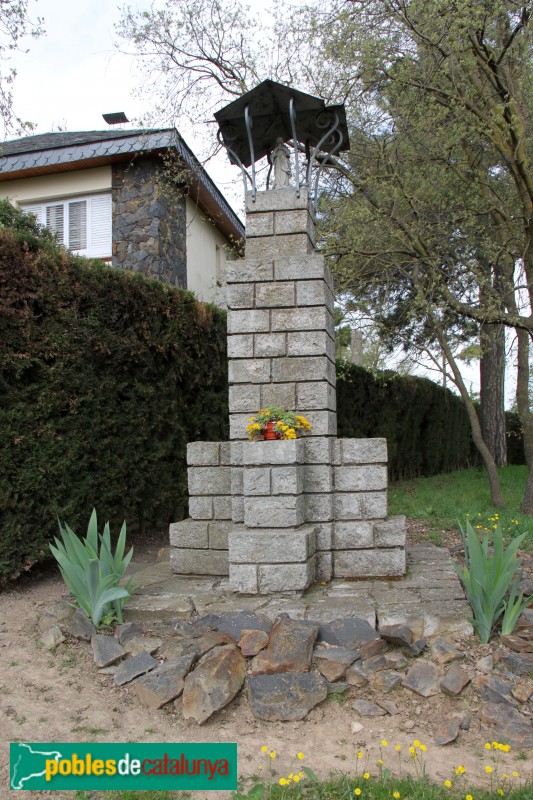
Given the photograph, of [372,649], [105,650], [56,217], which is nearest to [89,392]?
[105,650]

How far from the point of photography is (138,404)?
6324 millimetres

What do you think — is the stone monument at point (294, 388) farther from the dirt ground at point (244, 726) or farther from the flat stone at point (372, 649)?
the dirt ground at point (244, 726)

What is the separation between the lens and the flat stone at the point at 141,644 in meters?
3.72

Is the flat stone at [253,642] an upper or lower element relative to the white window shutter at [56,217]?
lower

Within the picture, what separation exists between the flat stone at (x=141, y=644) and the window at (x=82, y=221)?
8044 millimetres

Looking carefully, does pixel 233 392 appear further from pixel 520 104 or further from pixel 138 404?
pixel 520 104

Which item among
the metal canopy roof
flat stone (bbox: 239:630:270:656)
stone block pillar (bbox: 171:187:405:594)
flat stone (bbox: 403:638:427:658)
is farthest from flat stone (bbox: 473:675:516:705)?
the metal canopy roof

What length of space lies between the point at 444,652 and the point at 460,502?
20.2 ft

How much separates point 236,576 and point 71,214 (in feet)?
27.9

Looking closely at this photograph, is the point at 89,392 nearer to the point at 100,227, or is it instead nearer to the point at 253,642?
the point at 253,642

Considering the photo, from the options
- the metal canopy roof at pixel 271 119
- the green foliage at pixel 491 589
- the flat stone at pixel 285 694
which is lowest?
the flat stone at pixel 285 694

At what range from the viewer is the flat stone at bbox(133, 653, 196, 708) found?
3.28m

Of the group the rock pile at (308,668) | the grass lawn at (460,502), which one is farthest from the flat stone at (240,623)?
the grass lawn at (460,502)

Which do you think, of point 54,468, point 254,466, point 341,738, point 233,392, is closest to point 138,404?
point 54,468
